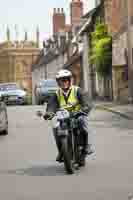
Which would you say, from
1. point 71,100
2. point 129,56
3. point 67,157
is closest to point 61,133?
point 67,157

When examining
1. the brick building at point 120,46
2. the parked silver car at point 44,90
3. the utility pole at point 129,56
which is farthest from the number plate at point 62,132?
the brick building at point 120,46

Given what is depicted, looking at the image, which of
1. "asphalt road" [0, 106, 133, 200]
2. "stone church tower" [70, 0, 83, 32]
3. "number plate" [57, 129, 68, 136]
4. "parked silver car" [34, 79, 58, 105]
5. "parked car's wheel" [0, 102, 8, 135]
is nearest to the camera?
"asphalt road" [0, 106, 133, 200]

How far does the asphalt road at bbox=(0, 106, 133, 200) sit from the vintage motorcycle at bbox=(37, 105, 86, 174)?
0.20 meters

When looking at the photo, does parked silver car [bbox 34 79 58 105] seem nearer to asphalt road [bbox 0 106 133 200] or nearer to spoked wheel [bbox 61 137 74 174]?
asphalt road [bbox 0 106 133 200]

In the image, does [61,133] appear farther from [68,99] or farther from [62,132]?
[68,99]

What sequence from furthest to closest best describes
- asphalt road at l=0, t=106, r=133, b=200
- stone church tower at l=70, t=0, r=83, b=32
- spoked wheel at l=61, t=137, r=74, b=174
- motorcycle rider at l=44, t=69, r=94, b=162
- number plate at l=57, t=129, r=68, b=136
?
1. stone church tower at l=70, t=0, r=83, b=32
2. motorcycle rider at l=44, t=69, r=94, b=162
3. number plate at l=57, t=129, r=68, b=136
4. spoked wheel at l=61, t=137, r=74, b=174
5. asphalt road at l=0, t=106, r=133, b=200

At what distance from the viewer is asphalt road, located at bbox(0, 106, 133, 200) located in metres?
9.52

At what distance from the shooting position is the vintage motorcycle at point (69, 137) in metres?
11.4

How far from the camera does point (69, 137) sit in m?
11.7

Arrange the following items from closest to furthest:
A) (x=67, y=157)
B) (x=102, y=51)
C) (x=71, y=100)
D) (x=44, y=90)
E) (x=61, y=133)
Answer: (x=67, y=157) < (x=61, y=133) < (x=71, y=100) < (x=44, y=90) < (x=102, y=51)

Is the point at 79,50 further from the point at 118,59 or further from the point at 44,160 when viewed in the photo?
the point at 44,160

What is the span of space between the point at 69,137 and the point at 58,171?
2.10ft

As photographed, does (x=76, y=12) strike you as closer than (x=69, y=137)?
No

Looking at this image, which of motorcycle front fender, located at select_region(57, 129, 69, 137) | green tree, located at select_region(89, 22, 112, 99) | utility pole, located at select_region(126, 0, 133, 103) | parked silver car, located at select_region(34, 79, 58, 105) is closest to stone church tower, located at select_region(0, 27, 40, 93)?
green tree, located at select_region(89, 22, 112, 99)
